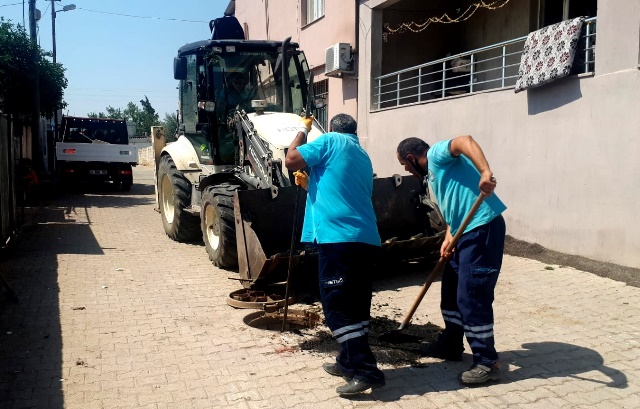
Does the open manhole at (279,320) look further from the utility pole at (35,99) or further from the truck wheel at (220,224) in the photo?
the utility pole at (35,99)

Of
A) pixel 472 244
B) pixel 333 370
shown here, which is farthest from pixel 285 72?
pixel 333 370

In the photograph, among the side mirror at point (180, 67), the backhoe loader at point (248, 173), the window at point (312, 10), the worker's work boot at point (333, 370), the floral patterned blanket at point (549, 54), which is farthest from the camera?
the window at point (312, 10)

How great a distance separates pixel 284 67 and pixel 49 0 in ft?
81.3

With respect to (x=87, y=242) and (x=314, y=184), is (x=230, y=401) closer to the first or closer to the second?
(x=314, y=184)

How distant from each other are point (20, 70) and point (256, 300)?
43.6 feet

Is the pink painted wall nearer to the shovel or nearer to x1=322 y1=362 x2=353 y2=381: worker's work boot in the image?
the shovel

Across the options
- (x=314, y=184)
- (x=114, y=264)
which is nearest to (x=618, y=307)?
(x=314, y=184)

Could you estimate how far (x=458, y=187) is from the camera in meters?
3.94

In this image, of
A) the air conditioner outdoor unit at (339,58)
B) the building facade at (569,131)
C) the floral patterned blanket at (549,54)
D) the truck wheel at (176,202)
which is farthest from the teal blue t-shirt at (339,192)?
the air conditioner outdoor unit at (339,58)

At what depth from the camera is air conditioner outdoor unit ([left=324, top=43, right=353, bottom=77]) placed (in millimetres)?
12547

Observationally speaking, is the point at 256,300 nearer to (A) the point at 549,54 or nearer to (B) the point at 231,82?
(B) the point at 231,82

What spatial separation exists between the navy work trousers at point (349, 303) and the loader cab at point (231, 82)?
15.1 feet

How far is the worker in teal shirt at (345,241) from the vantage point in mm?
3725

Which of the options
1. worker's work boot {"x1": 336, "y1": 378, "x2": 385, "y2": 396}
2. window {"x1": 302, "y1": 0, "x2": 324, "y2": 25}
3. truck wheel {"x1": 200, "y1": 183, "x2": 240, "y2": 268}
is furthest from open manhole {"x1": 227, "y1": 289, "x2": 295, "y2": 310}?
window {"x1": 302, "y1": 0, "x2": 324, "y2": 25}
